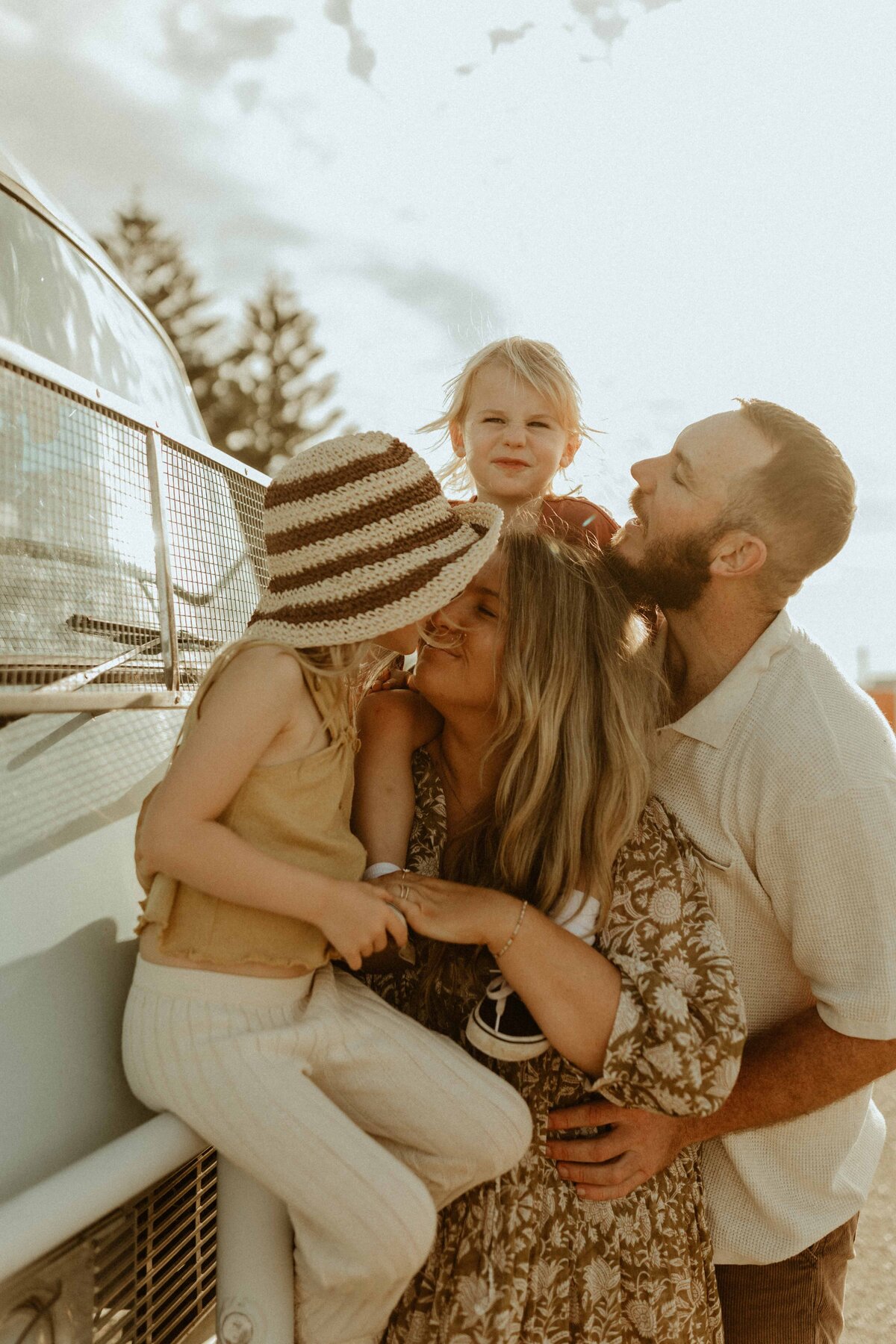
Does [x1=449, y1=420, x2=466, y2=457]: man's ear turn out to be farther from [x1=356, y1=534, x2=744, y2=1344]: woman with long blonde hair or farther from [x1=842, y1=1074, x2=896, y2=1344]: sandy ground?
[x1=842, y1=1074, x2=896, y2=1344]: sandy ground

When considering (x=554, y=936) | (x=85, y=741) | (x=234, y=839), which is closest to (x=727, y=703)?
(x=554, y=936)

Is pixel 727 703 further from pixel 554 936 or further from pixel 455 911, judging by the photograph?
pixel 455 911

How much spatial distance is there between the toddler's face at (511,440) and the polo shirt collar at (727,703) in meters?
1.34

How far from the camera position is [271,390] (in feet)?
96.9

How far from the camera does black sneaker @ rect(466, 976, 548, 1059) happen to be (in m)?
1.89

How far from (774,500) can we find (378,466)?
3.95 ft

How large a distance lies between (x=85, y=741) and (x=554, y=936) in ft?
2.98

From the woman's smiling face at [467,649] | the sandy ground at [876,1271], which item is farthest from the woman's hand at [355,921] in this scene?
the sandy ground at [876,1271]

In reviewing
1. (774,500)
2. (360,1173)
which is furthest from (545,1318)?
(774,500)

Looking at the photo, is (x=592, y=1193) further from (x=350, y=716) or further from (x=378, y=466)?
(x=378, y=466)

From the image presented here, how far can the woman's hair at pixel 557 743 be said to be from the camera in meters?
2.08

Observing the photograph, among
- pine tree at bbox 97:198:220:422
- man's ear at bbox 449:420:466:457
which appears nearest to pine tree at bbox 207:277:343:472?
pine tree at bbox 97:198:220:422

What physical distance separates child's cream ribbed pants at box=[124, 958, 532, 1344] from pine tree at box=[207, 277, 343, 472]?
2355cm

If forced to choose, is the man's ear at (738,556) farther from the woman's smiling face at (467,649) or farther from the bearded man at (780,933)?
the woman's smiling face at (467,649)
